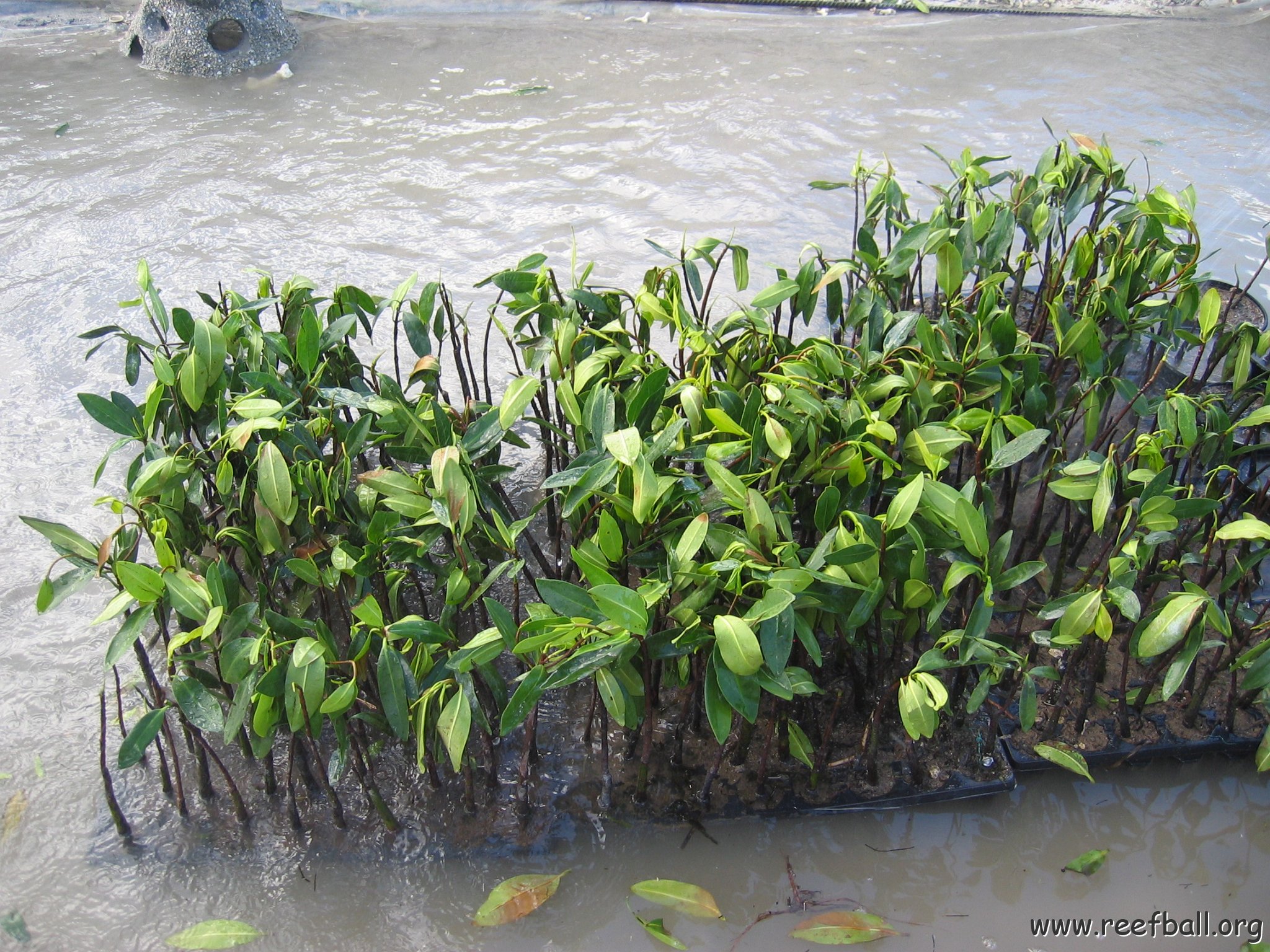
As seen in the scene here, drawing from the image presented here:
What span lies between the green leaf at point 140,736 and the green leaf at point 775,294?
4.91ft

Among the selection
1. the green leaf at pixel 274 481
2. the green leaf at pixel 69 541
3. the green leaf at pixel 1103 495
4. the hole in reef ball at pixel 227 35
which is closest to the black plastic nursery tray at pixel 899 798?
the green leaf at pixel 1103 495

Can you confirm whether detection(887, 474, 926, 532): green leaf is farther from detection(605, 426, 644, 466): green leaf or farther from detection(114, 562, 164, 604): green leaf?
detection(114, 562, 164, 604): green leaf

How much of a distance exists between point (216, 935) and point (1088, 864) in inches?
70.2

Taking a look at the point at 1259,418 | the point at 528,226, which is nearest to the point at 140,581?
the point at 1259,418

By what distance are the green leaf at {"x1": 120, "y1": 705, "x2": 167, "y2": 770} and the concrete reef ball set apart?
539 centimetres

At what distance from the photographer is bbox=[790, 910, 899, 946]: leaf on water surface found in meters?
1.86

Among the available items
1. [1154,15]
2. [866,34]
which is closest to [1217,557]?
[866,34]

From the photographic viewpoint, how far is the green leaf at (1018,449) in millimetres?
1813

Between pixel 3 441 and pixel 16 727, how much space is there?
4.14ft

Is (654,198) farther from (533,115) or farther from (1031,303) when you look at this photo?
(1031,303)

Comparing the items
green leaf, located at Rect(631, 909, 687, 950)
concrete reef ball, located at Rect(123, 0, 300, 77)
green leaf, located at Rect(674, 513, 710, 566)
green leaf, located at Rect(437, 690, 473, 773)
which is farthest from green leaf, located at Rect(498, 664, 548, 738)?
concrete reef ball, located at Rect(123, 0, 300, 77)

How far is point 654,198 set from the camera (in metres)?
4.48

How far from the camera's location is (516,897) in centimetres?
192

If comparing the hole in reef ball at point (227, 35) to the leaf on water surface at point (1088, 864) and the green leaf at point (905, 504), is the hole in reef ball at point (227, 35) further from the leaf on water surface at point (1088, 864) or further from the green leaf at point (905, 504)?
the leaf on water surface at point (1088, 864)
